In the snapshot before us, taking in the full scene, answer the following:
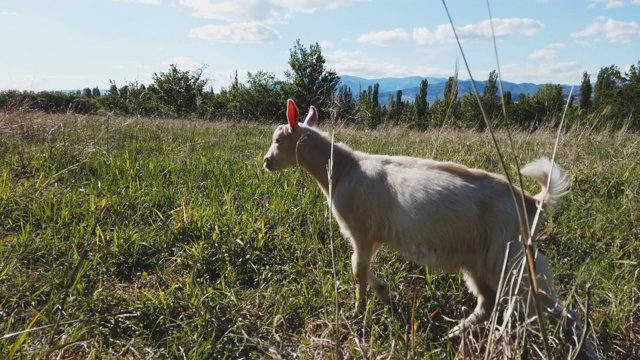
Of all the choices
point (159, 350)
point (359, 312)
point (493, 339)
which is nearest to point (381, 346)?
point (359, 312)

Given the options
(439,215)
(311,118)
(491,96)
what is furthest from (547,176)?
(491,96)

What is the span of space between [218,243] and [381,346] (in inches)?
66.1

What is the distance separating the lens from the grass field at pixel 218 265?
265 centimetres

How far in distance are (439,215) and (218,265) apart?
176 centimetres

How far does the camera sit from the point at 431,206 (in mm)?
2771

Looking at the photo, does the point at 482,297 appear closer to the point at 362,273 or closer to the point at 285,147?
the point at 362,273

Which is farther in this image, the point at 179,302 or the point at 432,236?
the point at 179,302

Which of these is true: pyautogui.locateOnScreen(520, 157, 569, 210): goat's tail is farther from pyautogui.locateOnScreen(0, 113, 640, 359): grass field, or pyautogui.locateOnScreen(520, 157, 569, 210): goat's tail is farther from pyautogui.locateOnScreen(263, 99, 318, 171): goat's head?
pyautogui.locateOnScreen(263, 99, 318, 171): goat's head

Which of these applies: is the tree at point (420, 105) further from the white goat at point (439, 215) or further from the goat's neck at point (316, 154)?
the white goat at point (439, 215)

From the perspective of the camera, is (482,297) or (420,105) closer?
(482,297)

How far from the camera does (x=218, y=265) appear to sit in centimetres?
348

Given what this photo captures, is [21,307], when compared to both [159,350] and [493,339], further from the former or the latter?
[493,339]

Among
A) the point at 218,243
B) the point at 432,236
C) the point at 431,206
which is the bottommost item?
the point at 218,243

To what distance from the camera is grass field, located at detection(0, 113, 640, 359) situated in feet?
8.69
